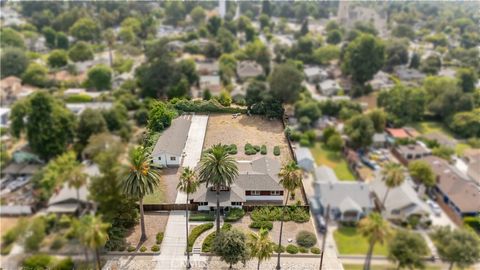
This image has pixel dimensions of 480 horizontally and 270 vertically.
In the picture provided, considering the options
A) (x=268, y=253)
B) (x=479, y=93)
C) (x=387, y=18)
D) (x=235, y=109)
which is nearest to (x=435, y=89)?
(x=479, y=93)

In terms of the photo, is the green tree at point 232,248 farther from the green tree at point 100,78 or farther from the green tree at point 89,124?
the green tree at point 100,78

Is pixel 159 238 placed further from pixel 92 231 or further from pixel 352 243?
pixel 352 243

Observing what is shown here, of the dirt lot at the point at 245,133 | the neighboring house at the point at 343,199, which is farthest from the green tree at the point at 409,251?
the dirt lot at the point at 245,133

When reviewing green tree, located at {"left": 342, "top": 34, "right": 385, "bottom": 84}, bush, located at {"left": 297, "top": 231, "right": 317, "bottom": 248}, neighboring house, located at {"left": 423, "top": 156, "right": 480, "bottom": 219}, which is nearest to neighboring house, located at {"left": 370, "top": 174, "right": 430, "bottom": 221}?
neighboring house, located at {"left": 423, "top": 156, "right": 480, "bottom": 219}

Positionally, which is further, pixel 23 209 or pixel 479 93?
pixel 479 93

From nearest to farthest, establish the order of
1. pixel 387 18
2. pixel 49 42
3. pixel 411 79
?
1. pixel 411 79
2. pixel 49 42
3. pixel 387 18

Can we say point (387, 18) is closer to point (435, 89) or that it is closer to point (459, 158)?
point (435, 89)

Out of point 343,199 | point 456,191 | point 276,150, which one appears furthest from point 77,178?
point 456,191
